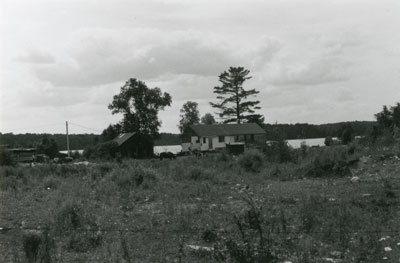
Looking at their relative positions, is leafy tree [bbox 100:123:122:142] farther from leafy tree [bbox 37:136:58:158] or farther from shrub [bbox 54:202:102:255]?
shrub [bbox 54:202:102:255]

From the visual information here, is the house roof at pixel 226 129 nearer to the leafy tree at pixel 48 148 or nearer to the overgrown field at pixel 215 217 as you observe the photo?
the leafy tree at pixel 48 148

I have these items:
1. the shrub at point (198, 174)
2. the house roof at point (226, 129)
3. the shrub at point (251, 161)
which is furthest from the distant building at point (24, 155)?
the shrub at point (198, 174)

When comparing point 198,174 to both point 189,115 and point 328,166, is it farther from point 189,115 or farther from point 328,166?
point 189,115

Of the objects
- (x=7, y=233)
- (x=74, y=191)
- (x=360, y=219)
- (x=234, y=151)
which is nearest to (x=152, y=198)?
(x=74, y=191)

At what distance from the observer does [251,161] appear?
929 inches

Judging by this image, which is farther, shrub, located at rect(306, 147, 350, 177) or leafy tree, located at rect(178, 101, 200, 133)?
leafy tree, located at rect(178, 101, 200, 133)

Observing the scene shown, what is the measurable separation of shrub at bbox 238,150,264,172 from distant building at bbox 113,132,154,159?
1139 inches

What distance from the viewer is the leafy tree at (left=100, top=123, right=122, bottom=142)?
192ft

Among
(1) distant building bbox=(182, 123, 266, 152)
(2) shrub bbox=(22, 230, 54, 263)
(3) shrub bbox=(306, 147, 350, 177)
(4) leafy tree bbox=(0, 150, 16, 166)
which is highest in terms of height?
(1) distant building bbox=(182, 123, 266, 152)

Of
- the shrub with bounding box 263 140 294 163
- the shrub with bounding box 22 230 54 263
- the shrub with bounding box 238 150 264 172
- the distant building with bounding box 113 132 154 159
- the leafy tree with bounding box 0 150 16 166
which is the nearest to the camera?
the shrub with bounding box 22 230 54 263

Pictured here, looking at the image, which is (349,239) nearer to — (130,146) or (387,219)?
(387,219)

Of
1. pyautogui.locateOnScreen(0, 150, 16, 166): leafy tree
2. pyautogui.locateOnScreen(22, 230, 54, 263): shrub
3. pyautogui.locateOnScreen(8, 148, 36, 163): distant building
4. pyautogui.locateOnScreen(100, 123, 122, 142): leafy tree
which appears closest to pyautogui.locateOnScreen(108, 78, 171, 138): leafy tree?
pyautogui.locateOnScreen(100, 123, 122, 142): leafy tree

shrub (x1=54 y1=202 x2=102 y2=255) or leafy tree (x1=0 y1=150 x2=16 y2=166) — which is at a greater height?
leafy tree (x1=0 y1=150 x2=16 y2=166)

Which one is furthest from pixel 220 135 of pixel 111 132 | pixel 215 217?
pixel 215 217
